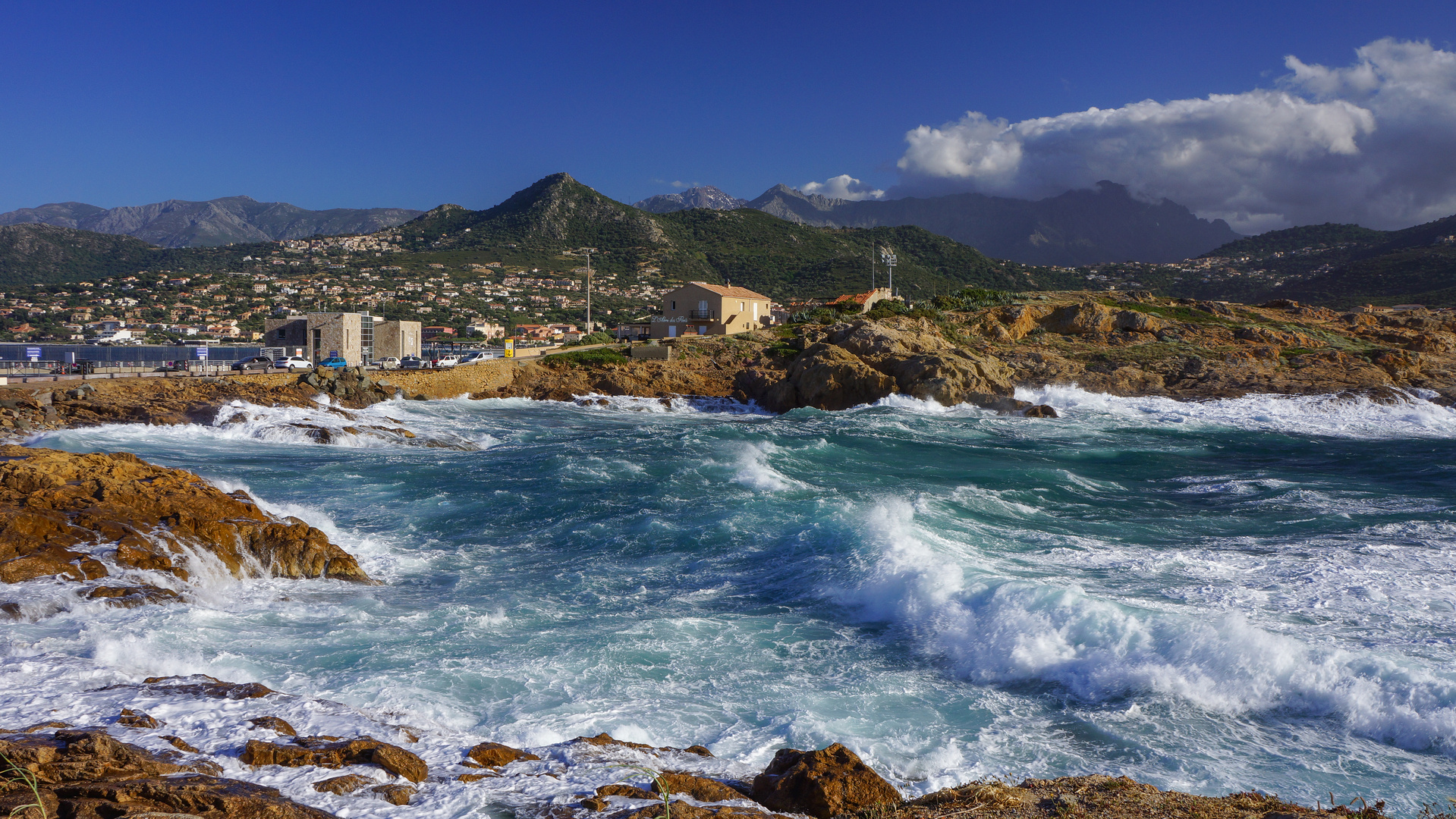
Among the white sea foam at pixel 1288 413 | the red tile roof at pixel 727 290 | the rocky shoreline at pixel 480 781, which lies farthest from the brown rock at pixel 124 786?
the red tile roof at pixel 727 290

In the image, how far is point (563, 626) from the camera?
9.34 metres

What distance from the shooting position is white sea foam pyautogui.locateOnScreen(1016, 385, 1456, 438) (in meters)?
30.0

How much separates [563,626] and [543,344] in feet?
155

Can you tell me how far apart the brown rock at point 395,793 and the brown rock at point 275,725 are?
3.96 ft

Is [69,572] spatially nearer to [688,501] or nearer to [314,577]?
[314,577]

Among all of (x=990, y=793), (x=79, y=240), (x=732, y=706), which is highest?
(x=79, y=240)

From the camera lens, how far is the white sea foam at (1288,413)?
29984 millimetres

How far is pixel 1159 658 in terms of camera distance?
26.4 feet

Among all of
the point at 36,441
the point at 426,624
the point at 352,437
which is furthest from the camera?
the point at 352,437

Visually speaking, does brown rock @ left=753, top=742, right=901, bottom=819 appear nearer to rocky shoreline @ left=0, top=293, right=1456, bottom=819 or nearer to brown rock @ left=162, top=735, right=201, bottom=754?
rocky shoreline @ left=0, top=293, right=1456, bottom=819

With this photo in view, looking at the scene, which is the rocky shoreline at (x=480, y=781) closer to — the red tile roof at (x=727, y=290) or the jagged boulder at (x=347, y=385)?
the jagged boulder at (x=347, y=385)

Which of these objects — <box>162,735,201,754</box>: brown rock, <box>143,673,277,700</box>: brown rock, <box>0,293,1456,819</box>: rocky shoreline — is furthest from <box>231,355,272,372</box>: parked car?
<box>162,735,201,754</box>: brown rock

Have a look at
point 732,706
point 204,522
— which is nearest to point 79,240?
point 204,522

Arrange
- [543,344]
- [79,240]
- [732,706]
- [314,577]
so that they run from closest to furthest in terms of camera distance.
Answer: [732,706] → [314,577] → [543,344] → [79,240]
